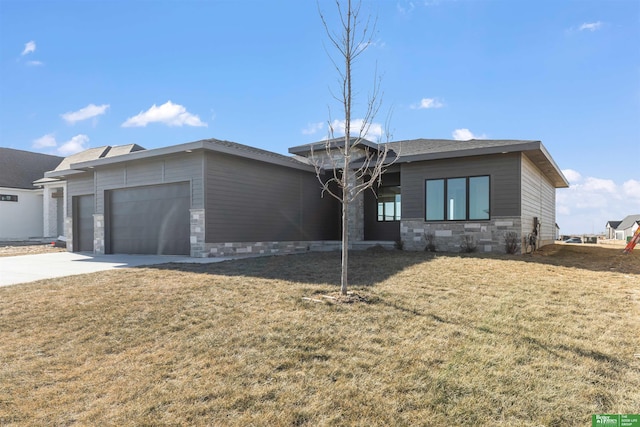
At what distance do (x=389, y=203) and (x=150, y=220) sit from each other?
9405mm

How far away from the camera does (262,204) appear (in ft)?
43.6

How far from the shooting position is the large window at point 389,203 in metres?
15.6

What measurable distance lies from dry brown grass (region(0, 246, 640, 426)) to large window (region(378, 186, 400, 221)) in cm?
880

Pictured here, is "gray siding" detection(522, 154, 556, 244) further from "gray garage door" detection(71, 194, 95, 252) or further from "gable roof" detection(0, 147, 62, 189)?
"gable roof" detection(0, 147, 62, 189)

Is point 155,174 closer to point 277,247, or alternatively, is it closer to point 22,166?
point 277,247

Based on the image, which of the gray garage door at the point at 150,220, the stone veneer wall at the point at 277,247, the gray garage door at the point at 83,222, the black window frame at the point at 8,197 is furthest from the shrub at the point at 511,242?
the black window frame at the point at 8,197

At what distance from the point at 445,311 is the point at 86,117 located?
21.2 metres

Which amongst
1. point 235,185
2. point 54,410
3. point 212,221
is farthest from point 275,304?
point 235,185

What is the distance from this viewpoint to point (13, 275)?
8719 millimetres

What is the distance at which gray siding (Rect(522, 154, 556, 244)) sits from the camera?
484 inches

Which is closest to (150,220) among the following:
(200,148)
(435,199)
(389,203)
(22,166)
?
(200,148)

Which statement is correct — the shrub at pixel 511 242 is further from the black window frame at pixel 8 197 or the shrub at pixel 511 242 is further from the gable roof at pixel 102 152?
the black window frame at pixel 8 197

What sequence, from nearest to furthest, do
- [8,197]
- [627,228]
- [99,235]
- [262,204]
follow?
[262,204] < [99,235] < [8,197] < [627,228]

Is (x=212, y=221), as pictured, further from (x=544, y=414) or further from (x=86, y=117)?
(x=86, y=117)
